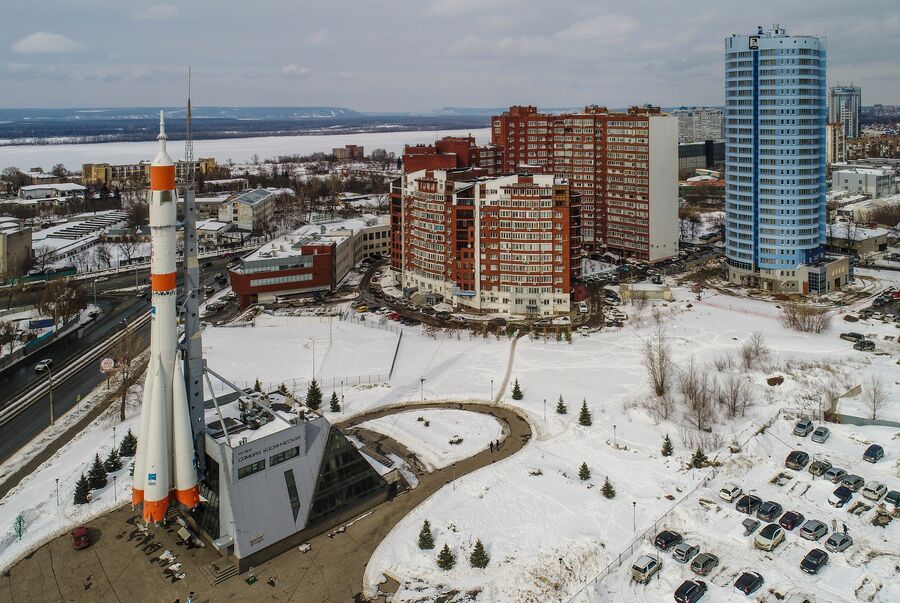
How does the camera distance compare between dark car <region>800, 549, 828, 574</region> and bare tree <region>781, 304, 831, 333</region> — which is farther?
bare tree <region>781, 304, 831, 333</region>

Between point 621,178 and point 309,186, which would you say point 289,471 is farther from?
point 309,186

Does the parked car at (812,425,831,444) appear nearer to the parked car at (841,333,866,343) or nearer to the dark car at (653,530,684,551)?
the dark car at (653,530,684,551)

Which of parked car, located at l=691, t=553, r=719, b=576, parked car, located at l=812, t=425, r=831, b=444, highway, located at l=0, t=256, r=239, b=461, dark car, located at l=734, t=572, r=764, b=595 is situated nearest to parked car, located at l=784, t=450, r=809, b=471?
parked car, located at l=812, t=425, r=831, b=444

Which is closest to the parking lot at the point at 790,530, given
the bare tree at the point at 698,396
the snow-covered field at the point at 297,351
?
the bare tree at the point at 698,396

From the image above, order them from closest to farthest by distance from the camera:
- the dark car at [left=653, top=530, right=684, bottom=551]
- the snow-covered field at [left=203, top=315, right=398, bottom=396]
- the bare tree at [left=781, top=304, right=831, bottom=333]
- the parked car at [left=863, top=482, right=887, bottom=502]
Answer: the dark car at [left=653, top=530, right=684, bottom=551] < the parked car at [left=863, top=482, right=887, bottom=502] < the snow-covered field at [left=203, top=315, right=398, bottom=396] < the bare tree at [left=781, top=304, right=831, bottom=333]

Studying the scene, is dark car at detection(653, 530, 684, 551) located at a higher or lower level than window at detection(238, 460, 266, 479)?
lower

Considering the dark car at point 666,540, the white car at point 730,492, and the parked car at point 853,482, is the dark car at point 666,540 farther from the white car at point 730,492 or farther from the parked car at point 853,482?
the parked car at point 853,482
